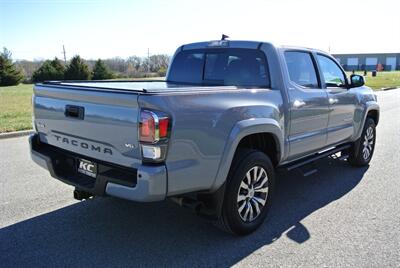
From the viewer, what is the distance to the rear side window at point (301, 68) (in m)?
4.49

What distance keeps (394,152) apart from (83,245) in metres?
6.26

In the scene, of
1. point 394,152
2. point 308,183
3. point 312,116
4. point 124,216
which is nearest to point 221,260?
point 124,216

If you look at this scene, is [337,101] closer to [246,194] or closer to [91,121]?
[246,194]

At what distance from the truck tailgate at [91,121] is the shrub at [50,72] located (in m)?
39.8

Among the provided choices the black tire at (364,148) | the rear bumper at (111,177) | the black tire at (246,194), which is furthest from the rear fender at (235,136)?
the black tire at (364,148)

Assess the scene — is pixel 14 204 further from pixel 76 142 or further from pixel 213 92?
pixel 213 92

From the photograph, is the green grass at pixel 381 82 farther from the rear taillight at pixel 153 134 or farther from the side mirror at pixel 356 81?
the rear taillight at pixel 153 134

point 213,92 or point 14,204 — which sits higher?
point 213,92

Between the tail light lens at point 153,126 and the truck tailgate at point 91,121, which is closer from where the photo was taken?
the tail light lens at point 153,126

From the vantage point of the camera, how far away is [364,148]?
6367 mm

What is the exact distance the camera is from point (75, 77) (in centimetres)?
4138

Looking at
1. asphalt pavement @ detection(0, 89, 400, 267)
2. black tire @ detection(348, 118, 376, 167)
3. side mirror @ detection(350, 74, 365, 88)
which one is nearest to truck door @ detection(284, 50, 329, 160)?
asphalt pavement @ detection(0, 89, 400, 267)

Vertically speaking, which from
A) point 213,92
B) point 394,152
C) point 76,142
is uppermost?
point 213,92

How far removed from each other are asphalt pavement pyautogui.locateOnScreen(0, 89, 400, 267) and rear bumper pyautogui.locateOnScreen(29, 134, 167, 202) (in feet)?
1.97
